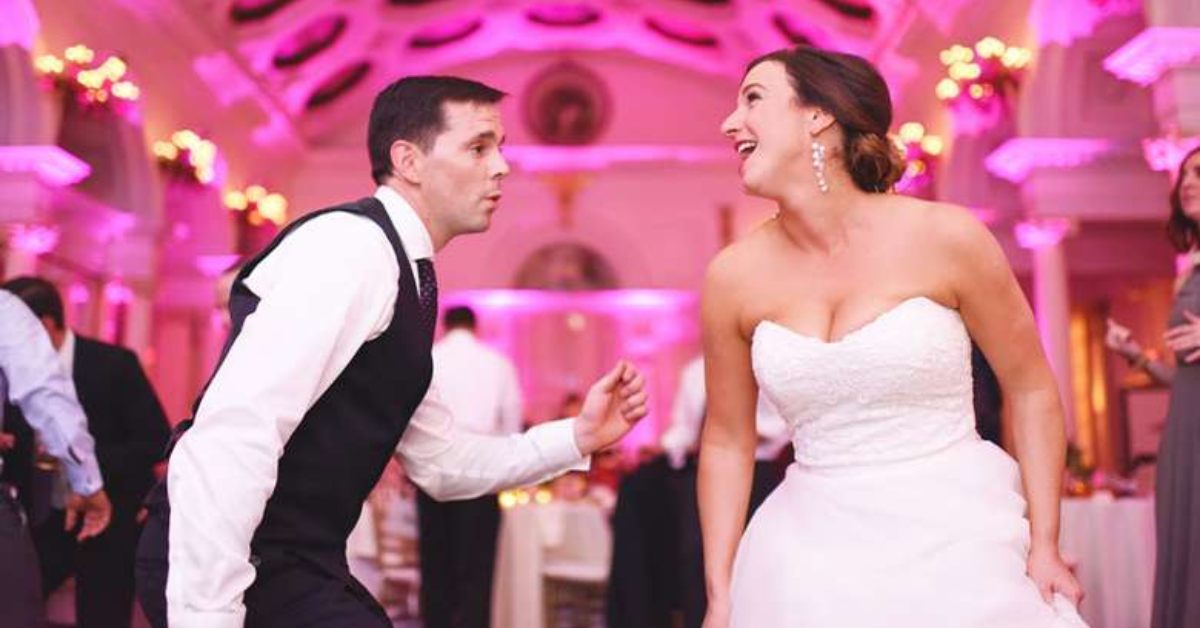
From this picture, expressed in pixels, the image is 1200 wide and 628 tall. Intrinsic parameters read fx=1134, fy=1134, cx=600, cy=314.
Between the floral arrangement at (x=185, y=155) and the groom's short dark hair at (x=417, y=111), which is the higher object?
the floral arrangement at (x=185, y=155)

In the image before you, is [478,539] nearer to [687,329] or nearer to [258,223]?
[258,223]

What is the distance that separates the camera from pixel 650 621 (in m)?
5.87

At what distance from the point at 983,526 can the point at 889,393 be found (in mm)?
289

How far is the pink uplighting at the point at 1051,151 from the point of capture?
30.9 feet

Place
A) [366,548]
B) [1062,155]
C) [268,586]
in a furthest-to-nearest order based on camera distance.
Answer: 1. [1062,155]
2. [366,548]
3. [268,586]

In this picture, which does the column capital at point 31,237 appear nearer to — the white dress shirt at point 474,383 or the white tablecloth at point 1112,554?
the white dress shirt at point 474,383

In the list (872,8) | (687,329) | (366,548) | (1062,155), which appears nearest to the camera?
(366,548)

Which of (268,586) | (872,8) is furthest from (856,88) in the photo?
(872,8)

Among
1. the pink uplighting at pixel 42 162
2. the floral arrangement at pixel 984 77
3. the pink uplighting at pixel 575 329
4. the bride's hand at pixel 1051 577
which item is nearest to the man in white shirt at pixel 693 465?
the bride's hand at pixel 1051 577

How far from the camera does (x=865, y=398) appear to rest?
211cm

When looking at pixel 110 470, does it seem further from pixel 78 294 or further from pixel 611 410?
pixel 78 294

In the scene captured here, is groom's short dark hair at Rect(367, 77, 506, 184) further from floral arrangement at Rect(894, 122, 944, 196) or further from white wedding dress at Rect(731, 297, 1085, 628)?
floral arrangement at Rect(894, 122, 944, 196)

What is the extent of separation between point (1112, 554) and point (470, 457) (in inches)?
185

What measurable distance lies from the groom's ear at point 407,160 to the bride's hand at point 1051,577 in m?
1.32
